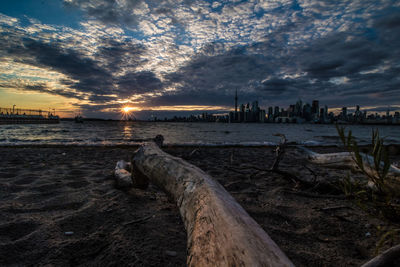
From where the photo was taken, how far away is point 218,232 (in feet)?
3.71

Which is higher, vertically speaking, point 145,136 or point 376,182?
point 376,182

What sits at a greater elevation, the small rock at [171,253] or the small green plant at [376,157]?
the small green plant at [376,157]

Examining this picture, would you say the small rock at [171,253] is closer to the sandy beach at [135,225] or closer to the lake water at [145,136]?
the sandy beach at [135,225]

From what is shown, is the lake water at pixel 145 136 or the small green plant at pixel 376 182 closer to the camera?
the small green plant at pixel 376 182

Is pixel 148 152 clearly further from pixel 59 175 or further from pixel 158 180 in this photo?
pixel 59 175

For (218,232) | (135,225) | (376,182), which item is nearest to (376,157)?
(376,182)

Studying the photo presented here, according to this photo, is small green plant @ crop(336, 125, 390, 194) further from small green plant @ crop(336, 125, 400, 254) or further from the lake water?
the lake water

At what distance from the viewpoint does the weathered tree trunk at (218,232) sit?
37.3 inches

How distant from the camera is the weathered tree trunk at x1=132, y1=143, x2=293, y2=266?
0.95m

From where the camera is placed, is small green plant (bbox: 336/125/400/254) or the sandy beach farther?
the sandy beach

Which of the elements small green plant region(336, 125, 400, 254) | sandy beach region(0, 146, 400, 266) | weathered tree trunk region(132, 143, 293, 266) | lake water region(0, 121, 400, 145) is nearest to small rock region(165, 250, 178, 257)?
sandy beach region(0, 146, 400, 266)

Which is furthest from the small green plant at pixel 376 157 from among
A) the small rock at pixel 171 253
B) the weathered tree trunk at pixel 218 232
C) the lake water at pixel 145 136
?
the small rock at pixel 171 253

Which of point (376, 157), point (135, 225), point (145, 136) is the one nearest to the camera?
point (376, 157)

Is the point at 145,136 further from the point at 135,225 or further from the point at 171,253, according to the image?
the point at 171,253
